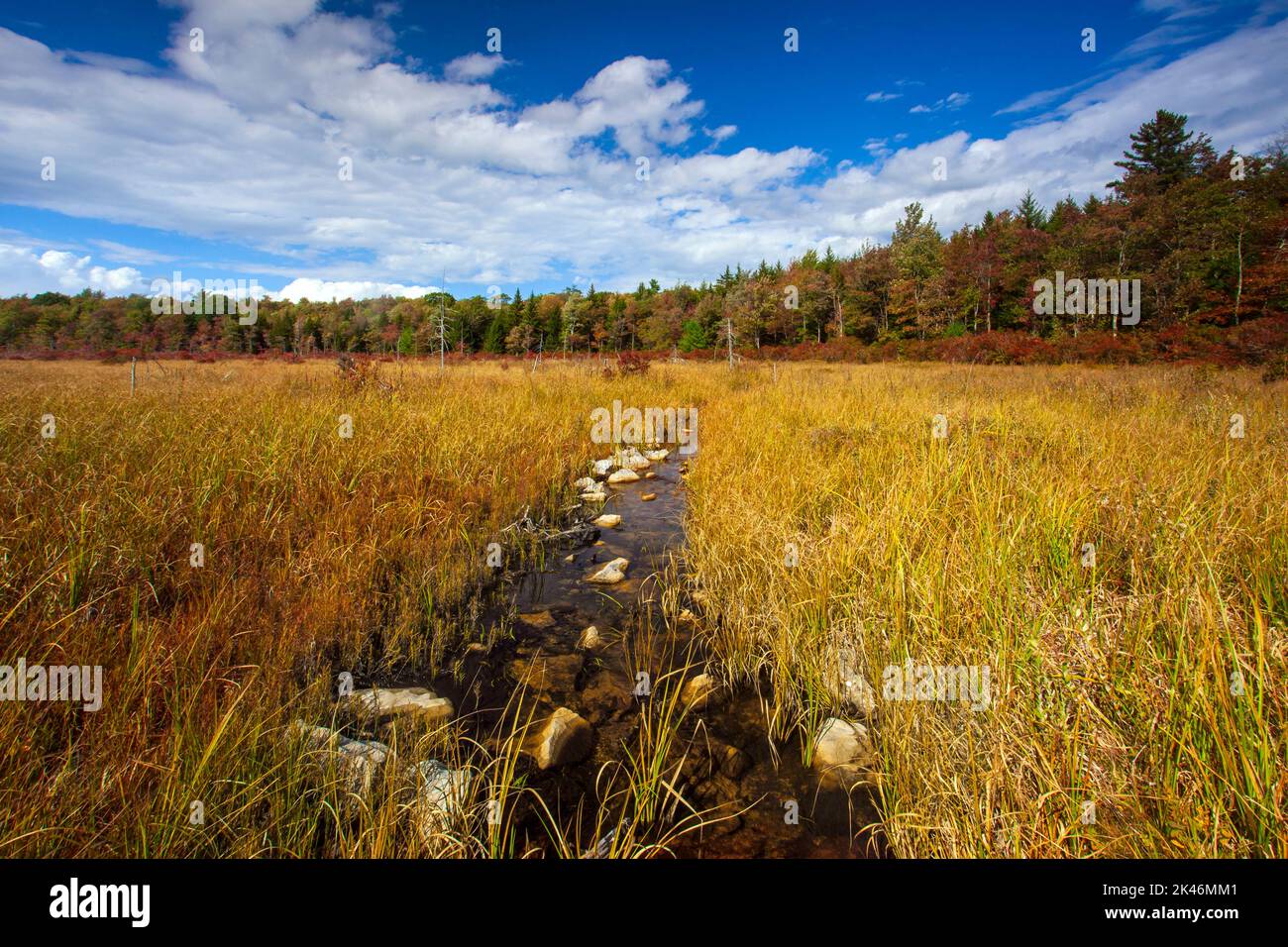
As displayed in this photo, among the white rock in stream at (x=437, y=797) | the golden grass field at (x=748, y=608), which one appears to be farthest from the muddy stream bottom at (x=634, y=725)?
the white rock in stream at (x=437, y=797)

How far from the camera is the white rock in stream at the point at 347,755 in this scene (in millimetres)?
1773

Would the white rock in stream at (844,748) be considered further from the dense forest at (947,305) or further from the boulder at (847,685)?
the dense forest at (947,305)

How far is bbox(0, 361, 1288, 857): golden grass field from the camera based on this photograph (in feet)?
4.88

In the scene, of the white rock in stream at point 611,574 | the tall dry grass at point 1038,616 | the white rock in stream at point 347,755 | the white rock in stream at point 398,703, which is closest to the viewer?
the tall dry grass at point 1038,616

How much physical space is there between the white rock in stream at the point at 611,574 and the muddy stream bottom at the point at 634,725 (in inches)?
2.2

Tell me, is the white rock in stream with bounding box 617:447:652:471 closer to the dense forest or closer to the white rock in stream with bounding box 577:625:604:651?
the white rock in stream with bounding box 577:625:604:651

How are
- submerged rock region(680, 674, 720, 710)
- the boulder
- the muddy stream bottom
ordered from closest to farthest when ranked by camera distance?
the muddy stream bottom
the boulder
submerged rock region(680, 674, 720, 710)

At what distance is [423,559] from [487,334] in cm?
5686

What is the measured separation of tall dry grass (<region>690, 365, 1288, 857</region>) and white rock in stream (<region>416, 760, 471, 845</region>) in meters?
1.51

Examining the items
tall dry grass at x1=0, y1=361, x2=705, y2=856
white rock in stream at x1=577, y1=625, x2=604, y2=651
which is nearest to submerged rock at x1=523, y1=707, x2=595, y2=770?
tall dry grass at x1=0, y1=361, x2=705, y2=856

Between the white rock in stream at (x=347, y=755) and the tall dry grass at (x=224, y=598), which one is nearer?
the tall dry grass at (x=224, y=598)

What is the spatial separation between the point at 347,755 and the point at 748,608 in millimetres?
2320

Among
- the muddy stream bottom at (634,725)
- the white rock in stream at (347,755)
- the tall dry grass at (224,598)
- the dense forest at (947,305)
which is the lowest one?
the muddy stream bottom at (634,725)

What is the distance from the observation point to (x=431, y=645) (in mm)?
3064
